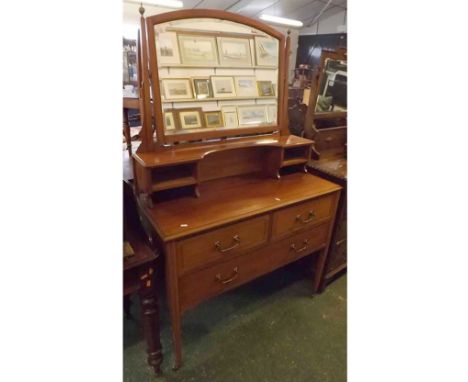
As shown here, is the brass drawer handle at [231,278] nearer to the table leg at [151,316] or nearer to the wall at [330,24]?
the table leg at [151,316]

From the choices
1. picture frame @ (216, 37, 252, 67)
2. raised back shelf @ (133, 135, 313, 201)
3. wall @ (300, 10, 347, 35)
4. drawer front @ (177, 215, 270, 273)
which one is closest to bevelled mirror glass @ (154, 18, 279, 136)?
picture frame @ (216, 37, 252, 67)

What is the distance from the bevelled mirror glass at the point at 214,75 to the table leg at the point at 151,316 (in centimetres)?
63

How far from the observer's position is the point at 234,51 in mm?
1272

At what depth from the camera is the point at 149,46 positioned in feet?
3.48

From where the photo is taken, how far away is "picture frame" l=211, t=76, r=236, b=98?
4.12 ft

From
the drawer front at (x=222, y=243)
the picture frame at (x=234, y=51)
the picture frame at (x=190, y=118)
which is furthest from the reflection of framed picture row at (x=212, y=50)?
the drawer front at (x=222, y=243)

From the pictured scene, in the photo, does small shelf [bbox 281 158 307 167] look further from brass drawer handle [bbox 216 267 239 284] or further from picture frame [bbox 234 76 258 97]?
brass drawer handle [bbox 216 267 239 284]

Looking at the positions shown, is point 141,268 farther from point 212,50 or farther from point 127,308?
point 212,50

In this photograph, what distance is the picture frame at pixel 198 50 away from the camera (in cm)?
114

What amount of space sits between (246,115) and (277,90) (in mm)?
243
